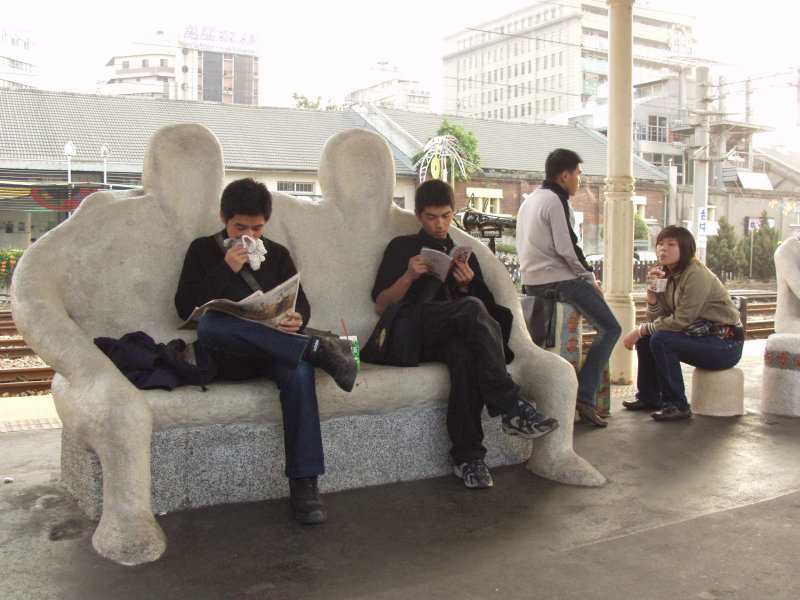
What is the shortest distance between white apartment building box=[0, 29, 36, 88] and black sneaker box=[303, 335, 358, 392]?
89484 millimetres

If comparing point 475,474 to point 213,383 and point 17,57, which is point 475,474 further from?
point 17,57

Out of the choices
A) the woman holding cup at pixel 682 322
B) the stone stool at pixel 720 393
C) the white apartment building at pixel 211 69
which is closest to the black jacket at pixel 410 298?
the woman holding cup at pixel 682 322

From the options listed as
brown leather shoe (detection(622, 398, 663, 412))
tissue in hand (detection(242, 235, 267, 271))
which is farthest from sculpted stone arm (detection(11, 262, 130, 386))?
brown leather shoe (detection(622, 398, 663, 412))

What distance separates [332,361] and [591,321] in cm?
229

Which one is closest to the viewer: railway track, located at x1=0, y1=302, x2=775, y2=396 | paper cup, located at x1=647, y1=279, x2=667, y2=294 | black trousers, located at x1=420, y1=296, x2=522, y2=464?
black trousers, located at x1=420, y1=296, x2=522, y2=464

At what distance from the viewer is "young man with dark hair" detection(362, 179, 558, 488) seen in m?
3.72

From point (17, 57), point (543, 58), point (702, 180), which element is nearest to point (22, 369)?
point (702, 180)

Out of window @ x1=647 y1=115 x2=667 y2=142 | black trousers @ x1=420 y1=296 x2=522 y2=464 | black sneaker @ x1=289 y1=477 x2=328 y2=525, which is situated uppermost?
window @ x1=647 y1=115 x2=667 y2=142

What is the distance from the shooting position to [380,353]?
394 cm

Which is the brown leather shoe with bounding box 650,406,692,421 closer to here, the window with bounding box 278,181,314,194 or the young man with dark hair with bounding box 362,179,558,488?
the young man with dark hair with bounding box 362,179,558,488

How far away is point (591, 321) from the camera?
5.05 m

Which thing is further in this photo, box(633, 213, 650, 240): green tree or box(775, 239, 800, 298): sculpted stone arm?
box(633, 213, 650, 240): green tree

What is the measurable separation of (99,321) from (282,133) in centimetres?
2795

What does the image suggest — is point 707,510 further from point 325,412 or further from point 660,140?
point 660,140
